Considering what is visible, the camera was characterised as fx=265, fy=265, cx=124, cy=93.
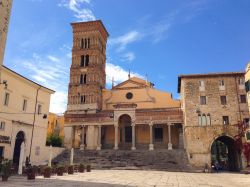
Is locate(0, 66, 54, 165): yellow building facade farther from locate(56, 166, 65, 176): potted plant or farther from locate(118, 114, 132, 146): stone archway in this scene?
locate(118, 114, 132, 146): stone archway

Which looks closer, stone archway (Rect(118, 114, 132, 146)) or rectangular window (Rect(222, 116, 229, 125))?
rectangular window (Rect(222, 116, 229, 125))

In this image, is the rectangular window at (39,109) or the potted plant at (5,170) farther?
the rectangular window at (39,109)

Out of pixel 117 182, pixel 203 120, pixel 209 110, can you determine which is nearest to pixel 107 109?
pixel 203 120

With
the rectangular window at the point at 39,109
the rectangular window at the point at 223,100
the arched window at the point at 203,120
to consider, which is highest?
the rectangular window at the point at 223,100

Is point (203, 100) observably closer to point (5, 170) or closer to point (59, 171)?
point (59, 171)

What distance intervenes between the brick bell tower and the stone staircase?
931cm

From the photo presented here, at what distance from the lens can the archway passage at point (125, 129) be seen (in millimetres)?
42062

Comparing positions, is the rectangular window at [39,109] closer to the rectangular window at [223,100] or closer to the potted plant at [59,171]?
the potted plant at [59,171]

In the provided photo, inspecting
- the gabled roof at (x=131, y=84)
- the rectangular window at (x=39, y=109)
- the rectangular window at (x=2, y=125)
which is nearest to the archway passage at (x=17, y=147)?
the rectangular window at (x=2, y=125)

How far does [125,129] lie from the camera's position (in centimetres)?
4253

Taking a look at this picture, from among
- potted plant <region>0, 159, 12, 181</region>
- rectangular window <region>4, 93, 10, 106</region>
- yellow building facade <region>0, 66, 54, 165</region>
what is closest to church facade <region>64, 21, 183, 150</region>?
yellow building facade <region>0, 66, 54, 165</region>

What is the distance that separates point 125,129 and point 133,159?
972 cm

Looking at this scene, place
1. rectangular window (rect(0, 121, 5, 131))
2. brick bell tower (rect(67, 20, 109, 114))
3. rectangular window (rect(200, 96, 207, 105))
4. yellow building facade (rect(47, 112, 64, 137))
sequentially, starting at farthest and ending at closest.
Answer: yellow building facade (rect(47, 112, 64, 137)), brick bell tower (rect(67, 20, 109, 114)), rectangular window (rect(200, 96, 207, 105)), rectangular window (rect(0, 121, 5, 131))

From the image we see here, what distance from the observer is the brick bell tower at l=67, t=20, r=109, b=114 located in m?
44.2
